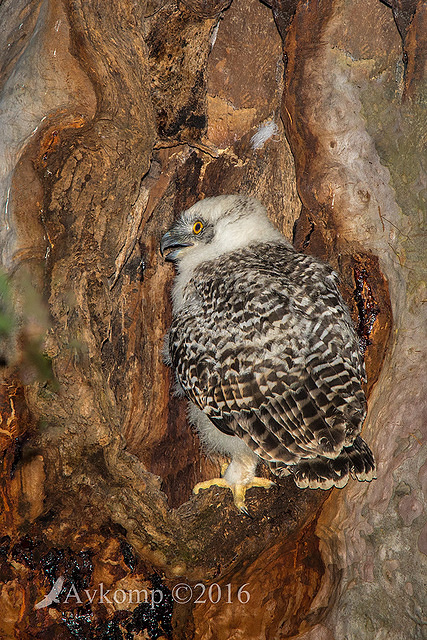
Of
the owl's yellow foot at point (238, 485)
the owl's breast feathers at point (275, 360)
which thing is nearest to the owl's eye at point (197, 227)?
the owl's breast feathers at point (275, 360)

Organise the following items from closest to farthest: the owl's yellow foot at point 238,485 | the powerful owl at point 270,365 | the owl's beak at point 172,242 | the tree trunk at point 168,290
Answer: the tree trunk at point 168,290
the powerful owl at point 270,365
the owl's yellow foot at point 238,485
the owl's beak at point 172,242

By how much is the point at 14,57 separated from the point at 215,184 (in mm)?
1742

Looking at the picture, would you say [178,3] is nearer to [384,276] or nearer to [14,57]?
[14,57]

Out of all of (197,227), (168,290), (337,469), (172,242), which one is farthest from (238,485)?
(197,227)

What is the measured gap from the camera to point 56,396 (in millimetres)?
3221

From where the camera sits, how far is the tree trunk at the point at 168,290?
3.20 metres

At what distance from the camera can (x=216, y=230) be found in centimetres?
443

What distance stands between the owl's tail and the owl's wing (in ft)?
0.30

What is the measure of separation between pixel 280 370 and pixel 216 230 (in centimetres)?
151

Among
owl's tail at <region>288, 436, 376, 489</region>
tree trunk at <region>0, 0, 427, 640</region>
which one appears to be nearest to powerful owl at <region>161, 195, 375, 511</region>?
owl's tail at <region>288, 436, 376, 489</region>

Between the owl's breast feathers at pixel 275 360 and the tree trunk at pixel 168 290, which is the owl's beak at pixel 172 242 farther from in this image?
the owl's breast feathers at pixel 275 360

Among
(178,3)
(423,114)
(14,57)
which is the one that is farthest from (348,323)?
(14,57)

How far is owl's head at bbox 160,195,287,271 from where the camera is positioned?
4.33 meters

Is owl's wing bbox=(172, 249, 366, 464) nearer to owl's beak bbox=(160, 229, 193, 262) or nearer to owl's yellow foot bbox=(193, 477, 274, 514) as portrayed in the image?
owl's yellow foot bbox=(193, 477, 274, 514)
